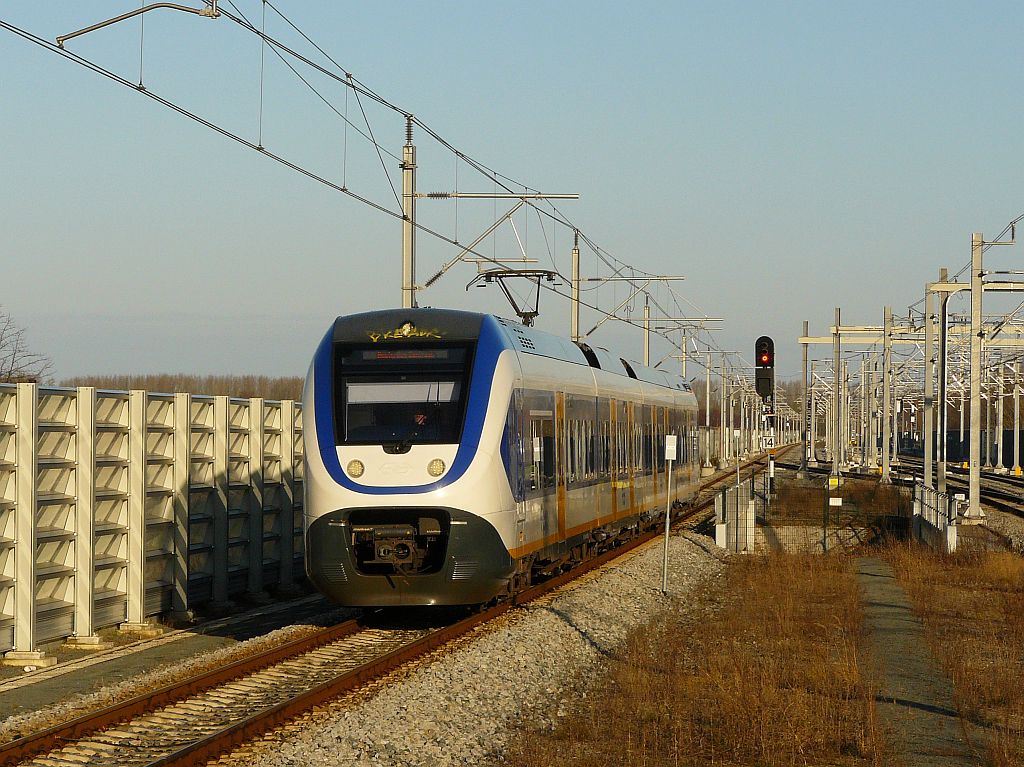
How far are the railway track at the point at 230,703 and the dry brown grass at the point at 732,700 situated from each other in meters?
2.02

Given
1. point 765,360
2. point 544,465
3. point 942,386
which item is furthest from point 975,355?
point 544,465

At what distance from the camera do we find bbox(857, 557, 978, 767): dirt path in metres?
10.3

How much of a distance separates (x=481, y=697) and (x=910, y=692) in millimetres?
3873

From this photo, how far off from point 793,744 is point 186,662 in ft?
21.5

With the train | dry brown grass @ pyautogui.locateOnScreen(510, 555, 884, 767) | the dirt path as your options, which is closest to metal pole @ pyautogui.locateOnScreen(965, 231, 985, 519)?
the dirt path

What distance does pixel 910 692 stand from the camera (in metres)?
12.7

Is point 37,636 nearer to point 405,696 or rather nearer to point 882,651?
point 405,696

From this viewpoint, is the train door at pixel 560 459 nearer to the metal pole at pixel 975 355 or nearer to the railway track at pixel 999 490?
the metal pole at pixel 975 355

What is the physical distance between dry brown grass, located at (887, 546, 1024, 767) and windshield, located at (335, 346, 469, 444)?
581 centimetres

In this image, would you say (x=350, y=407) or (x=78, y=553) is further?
(x=78, y=553)

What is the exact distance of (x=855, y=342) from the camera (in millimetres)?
67062

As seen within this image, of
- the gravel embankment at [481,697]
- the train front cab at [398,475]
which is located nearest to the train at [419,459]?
the train front cab at [398,475]

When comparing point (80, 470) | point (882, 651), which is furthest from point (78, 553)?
point (882, 651)

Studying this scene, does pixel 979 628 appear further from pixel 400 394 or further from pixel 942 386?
pixel 942 386
